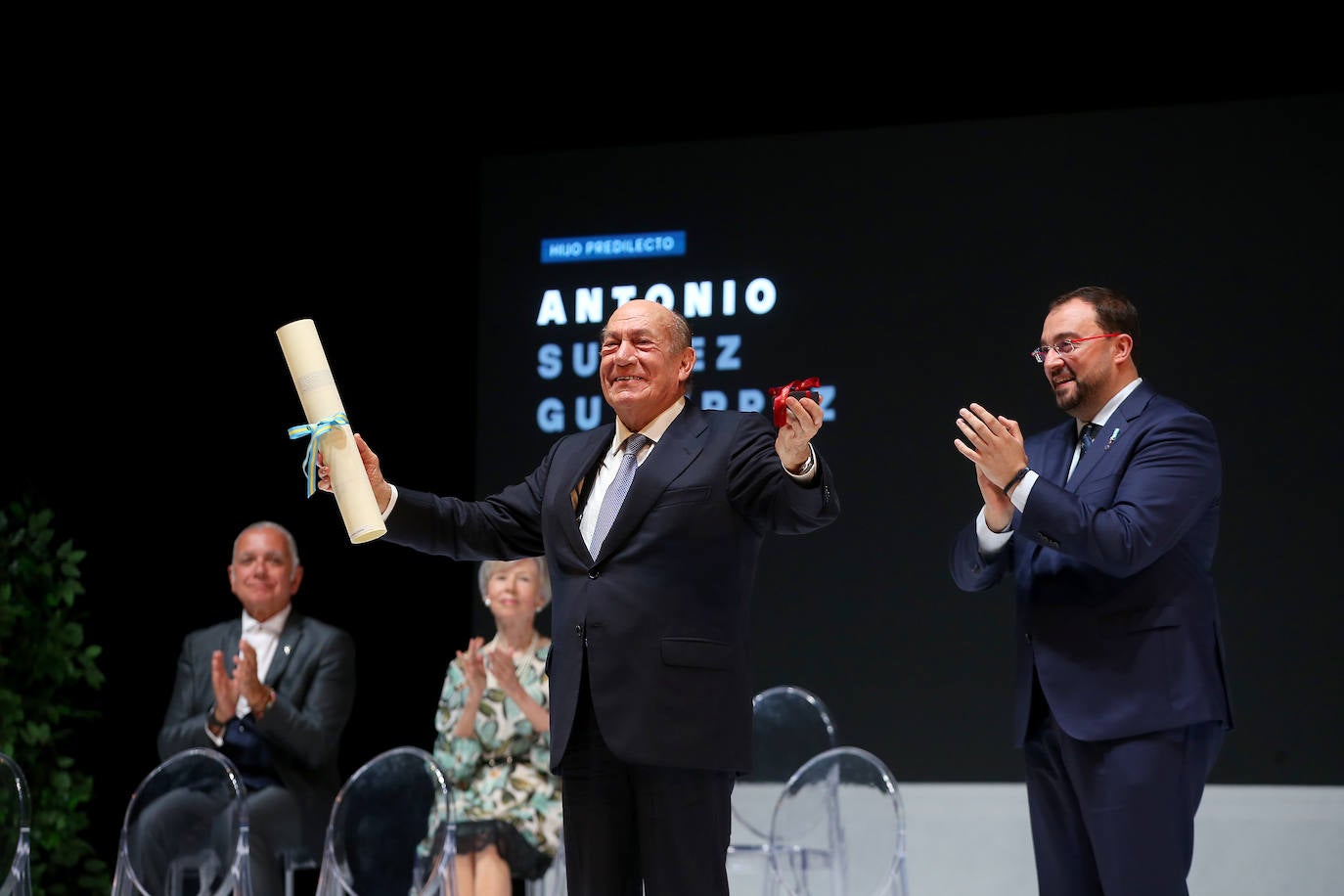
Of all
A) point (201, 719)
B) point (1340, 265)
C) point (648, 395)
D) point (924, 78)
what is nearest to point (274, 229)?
point (201, 719)

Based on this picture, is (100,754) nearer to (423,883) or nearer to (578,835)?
(423,883)

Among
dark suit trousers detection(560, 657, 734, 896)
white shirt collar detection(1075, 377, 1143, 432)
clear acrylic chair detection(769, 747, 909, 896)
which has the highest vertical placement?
white shirt collar detection(1075, 377, 1143, 432)

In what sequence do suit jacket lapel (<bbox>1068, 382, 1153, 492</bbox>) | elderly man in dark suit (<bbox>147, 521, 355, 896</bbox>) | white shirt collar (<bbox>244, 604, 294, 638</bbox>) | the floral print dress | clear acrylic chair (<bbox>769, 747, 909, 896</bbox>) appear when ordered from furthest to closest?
1. white shirt collar (<bbox>244, 604, 294, 638</bbox>)
2. elderly man in dark suit (<bbox>147, 521, 355, 896</bbox>)
3. the floral print dress
4. clear acrylic chair (<bbox>769, 747, 909, 896</bbox>)
5. suit jacket lapel (<bbox>1068, 382, 1153, 492</bbox>)

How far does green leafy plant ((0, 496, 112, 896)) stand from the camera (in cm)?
536

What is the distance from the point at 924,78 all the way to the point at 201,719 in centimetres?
342

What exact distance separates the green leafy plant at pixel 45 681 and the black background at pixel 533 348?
0.75 feet

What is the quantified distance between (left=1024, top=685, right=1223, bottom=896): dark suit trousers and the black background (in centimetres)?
222

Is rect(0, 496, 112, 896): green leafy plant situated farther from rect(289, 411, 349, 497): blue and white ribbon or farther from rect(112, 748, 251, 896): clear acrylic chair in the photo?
rect(289, 411, 349, 497): blue and white ribbon

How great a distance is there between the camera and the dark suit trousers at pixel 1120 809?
2.80 m

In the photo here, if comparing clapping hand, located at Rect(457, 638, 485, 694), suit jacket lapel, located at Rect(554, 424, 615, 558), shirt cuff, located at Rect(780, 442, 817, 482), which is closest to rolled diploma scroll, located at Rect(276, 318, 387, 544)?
suit jacket lapel, located at Rect(554, 424, 615, 558)

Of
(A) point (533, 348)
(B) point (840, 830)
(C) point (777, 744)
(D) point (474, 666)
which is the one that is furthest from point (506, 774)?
(A) point (533, 348)

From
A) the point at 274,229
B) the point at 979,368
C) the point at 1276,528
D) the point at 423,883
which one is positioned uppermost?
the point at 274,229

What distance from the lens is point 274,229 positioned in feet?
19.7

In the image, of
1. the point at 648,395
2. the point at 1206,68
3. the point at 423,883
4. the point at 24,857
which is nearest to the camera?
the point at 648,395
